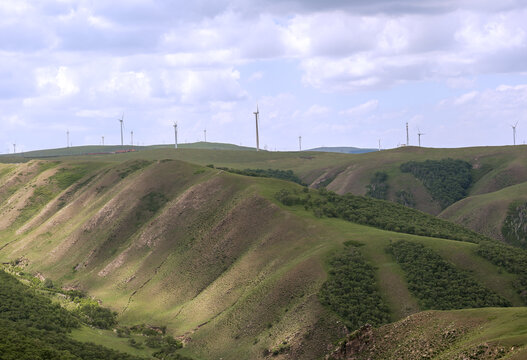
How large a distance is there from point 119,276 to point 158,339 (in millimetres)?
34843

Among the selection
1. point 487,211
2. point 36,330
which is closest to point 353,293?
point 36,330

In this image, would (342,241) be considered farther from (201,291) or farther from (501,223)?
(501,223)

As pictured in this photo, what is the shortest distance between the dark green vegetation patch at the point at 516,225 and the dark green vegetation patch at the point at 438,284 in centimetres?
7679

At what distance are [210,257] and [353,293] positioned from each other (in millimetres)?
36523

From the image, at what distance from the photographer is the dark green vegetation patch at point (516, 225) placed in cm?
15162

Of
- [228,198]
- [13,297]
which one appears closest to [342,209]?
[228,198]

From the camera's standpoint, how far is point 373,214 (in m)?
118

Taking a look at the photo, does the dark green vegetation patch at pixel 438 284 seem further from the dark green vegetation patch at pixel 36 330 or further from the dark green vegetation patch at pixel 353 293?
the dark green vegetation patch at pixel 36 330

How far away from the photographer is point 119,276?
118125 millimetres

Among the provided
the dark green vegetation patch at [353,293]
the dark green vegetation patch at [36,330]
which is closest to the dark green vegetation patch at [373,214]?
the dark green vegetation patch at [353,293]

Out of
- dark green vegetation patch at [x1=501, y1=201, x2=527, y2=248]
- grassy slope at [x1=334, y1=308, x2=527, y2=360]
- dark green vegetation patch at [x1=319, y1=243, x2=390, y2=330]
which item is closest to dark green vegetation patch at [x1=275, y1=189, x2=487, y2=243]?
dark green vegetation patch at [x1=319, y1=243, x2=390, y2=330]

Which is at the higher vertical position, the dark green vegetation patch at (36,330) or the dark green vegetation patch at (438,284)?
the dark green vegetation patch at (438,284)

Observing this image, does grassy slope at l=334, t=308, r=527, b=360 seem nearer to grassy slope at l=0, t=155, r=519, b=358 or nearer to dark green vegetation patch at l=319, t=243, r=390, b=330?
dark green vegetation patch at l=319, t=243, r=390, b=330

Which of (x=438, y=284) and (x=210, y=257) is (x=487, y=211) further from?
(x=438, y=284)
